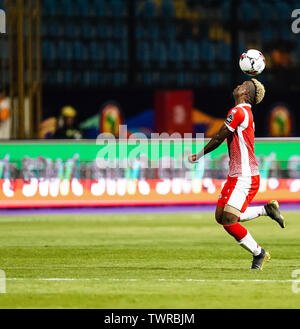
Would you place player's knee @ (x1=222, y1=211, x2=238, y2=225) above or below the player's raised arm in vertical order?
below

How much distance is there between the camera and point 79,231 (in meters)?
17.4

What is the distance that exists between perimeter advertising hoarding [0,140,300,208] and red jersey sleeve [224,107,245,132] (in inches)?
433

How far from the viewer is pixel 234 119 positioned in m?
11.0

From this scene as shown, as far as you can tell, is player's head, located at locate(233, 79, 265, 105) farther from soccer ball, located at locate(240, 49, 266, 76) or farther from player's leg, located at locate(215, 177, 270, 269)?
player's leg, located at locate(215, 177, 270, 269)

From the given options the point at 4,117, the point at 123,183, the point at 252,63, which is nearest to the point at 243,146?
A: the point at 252,63

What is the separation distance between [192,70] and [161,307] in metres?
29.6

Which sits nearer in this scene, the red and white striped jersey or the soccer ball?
the red and white striped jersey

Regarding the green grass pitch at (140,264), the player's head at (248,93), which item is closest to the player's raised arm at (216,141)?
the player's head at (248,93)

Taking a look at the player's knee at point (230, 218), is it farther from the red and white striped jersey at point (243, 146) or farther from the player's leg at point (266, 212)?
the red and white striped jersey at point (243, 146)

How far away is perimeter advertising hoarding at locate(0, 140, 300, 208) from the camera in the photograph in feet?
71.1

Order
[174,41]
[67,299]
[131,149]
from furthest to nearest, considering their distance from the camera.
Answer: [174,41] < [131,149] < [67,299]

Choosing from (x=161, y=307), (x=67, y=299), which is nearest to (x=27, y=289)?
(x=67, y=299)

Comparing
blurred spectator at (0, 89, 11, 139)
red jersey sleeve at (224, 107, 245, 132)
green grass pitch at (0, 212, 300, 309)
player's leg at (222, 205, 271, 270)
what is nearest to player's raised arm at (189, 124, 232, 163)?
red jersey sleeve at (224, 107, 245, 132)
